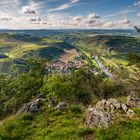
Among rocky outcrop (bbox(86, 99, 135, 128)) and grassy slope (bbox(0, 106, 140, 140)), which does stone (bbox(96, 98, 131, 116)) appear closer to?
rocky outcrop (bbox(86, 99, 135, 128))

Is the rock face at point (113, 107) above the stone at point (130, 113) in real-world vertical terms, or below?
below

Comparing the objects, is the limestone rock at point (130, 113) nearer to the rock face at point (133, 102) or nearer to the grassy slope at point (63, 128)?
the grassy slope at point (63, 128)

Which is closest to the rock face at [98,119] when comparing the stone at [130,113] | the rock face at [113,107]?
the rock face at [113,107]

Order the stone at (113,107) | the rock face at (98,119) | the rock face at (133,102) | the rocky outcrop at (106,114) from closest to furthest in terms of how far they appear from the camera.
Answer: the rock face at (98,119), the rocky outcrop at (106,114), the stone at (113,107), the rock face at (133,102)

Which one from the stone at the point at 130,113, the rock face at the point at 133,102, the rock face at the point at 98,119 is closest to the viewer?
the rock face at the point at 98,119

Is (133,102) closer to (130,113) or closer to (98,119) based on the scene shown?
(130,113)

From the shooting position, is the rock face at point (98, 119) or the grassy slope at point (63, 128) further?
the rock face at point (98, 119)

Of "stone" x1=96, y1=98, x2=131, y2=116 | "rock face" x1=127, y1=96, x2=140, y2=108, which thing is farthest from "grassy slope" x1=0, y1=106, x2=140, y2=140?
"rock face" x1=127, y1=96, x2=140, y2=108

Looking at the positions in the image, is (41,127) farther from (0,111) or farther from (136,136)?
(0,111)

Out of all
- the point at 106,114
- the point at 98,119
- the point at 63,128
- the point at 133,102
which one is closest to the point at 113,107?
the point at 106,114

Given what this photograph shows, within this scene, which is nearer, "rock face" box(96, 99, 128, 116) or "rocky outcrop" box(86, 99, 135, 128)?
"rocky outcrop" box(86, 99, 135, 128)
